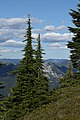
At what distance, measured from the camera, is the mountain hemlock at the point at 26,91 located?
30.1 m

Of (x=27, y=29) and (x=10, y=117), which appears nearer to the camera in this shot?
(x=10, y=117)

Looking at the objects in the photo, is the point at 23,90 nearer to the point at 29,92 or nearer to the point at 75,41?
the point at 29,92

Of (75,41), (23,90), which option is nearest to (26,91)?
(23,90)

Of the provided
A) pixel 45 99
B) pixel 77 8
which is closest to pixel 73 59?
pixel 77 8

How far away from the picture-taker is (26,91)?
105 feet

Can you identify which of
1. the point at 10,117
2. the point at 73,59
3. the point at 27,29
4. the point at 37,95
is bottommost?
the point at 10,117

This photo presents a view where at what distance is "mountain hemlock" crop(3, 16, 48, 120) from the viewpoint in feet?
98.7

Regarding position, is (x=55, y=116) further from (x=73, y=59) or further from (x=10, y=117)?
(x=73, y=59)

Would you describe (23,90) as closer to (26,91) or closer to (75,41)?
(26,91)

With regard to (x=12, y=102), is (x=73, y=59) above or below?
above

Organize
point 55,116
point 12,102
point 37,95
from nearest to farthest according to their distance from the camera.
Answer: point 55,116 → point 37,95 → point 12,102

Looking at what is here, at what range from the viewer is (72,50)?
120 ft

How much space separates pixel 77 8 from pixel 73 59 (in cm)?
626

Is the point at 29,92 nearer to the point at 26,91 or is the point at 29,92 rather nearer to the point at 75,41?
the point at 26,91
